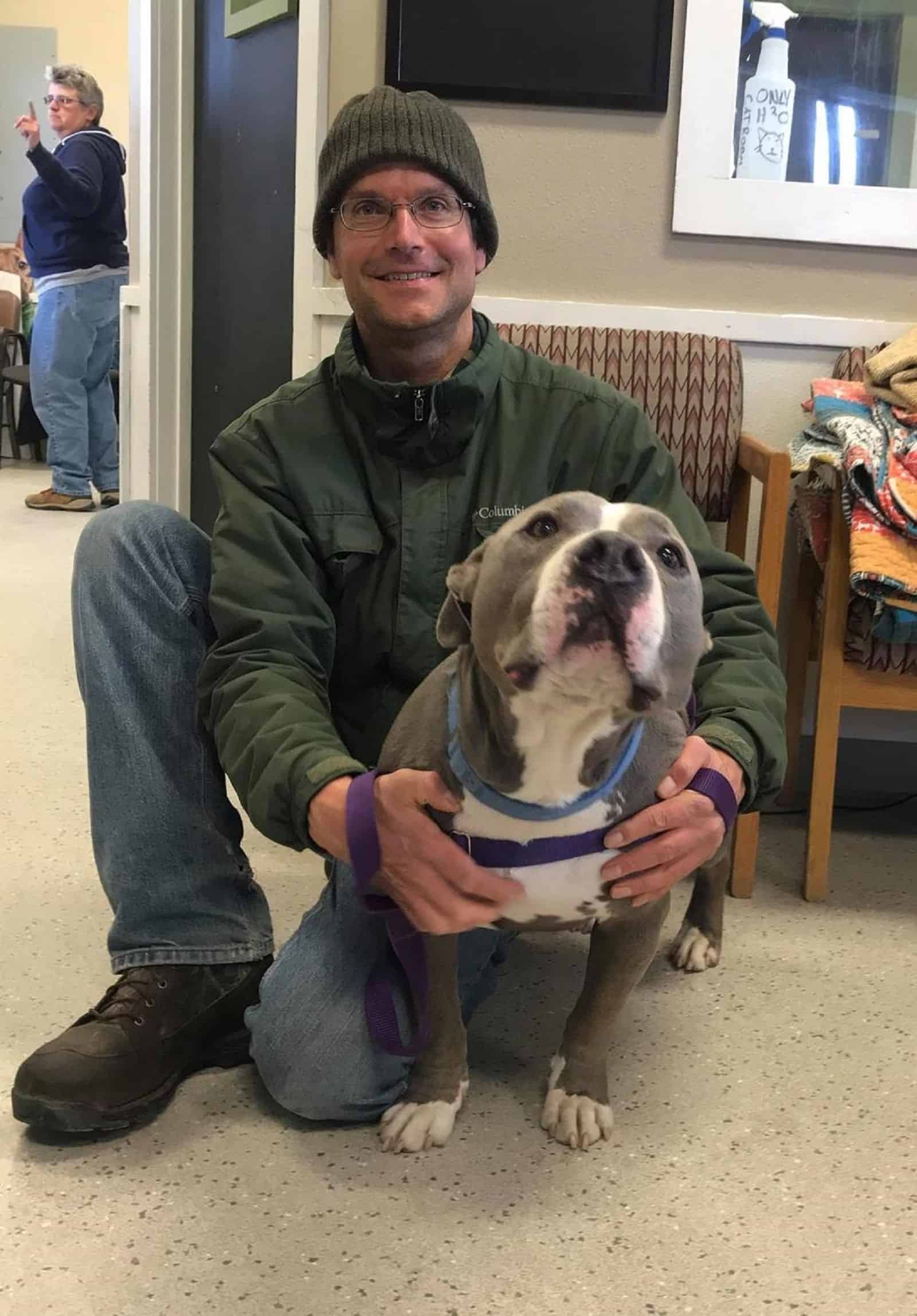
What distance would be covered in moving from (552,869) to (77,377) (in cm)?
430

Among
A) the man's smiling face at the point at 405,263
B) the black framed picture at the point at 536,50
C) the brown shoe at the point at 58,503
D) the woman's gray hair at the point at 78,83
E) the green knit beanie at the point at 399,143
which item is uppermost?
the woman's gray hair at the point at 78,83

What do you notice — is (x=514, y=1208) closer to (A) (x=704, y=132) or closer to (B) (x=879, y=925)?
(B) (x=879, y=925)

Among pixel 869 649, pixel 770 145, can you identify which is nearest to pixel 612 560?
pixel 869 649

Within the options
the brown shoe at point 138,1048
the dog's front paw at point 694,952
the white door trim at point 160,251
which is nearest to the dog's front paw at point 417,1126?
the brown shoe at point 138,1048

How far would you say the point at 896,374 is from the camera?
184cm

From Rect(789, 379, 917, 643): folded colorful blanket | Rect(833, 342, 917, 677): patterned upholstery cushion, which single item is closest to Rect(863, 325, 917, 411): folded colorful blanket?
Rect(789, 379, 917, 643): folded colorful blanket

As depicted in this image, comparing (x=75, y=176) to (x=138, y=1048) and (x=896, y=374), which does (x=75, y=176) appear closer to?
(x=896, y=374)

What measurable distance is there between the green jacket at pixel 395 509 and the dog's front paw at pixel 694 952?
439 millimetres

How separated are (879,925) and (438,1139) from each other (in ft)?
2.71

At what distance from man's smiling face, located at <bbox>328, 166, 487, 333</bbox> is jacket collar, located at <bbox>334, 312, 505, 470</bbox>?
5cm

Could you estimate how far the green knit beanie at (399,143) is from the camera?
130 cm

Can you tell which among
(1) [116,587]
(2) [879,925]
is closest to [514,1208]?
(1) [116,587]

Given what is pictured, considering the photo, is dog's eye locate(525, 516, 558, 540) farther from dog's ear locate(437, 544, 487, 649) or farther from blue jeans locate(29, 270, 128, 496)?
blue jeans locate(29, 270, 128, 496)

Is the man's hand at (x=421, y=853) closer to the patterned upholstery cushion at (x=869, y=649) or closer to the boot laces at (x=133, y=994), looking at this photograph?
the boot laces at (x=133, y=994)
